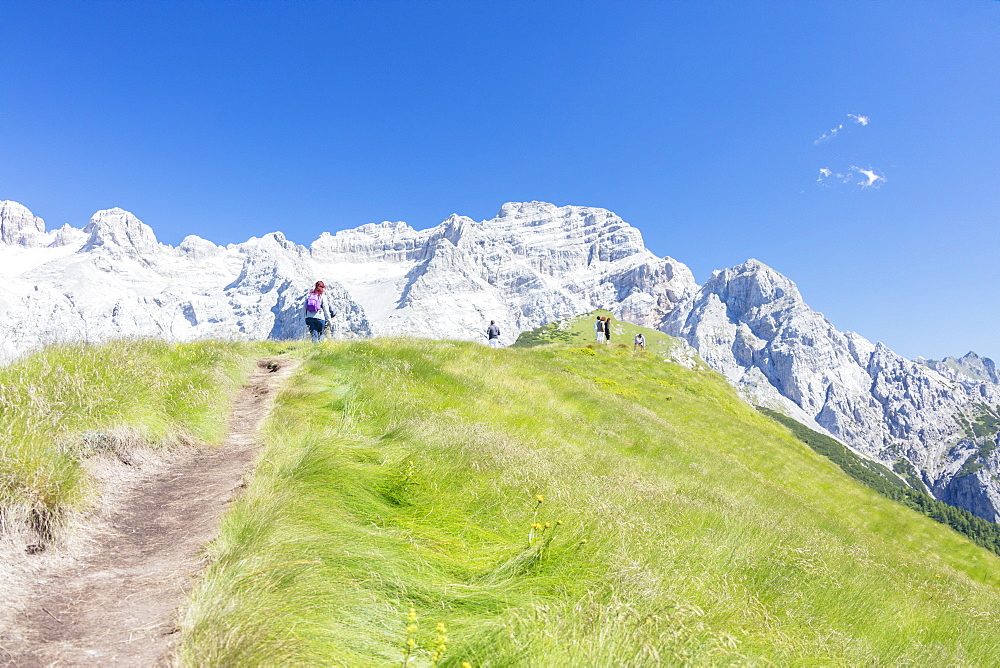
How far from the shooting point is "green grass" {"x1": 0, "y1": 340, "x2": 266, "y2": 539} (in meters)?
4.54

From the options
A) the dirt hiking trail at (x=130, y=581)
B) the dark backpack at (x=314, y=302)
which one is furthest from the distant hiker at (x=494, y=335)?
the dirt hiking trail at (x=130, y=581)

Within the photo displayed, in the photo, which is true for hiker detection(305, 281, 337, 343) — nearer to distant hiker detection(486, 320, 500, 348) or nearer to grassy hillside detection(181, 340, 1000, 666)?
grassy hillside detection(181, 340, 1000, 666)

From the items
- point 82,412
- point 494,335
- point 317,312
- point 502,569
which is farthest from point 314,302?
point 502,569

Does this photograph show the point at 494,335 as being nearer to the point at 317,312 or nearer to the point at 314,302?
the point at 317,312

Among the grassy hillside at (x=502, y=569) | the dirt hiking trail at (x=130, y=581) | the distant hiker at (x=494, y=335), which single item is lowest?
the dirt hiking trail at (x=130, y=581)

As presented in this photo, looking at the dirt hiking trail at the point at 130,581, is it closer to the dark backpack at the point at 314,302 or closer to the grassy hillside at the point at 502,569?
the grassy hillside at the point at 502,569

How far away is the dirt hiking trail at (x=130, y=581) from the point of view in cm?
312

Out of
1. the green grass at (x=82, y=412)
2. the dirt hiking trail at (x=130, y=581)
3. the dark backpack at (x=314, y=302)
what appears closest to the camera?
the dirt hiking trail at (x=130, y=581)

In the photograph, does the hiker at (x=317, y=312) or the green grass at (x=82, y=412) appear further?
the hiker at (x=317, y=312)

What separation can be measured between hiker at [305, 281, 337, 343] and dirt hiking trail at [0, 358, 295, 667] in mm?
14407

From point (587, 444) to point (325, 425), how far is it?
710 cm

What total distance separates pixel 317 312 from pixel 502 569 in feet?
63.4

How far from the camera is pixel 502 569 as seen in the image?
176 inches

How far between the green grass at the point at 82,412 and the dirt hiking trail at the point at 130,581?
640mm
